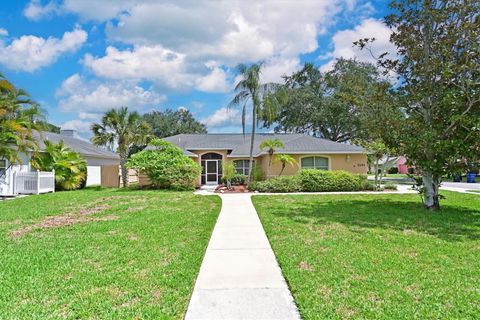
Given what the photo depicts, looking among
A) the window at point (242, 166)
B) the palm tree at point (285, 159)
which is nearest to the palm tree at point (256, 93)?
the palm tree at point (285, 159)

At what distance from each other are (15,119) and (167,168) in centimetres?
860

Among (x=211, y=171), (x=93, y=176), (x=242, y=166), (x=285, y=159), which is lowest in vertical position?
(x=93, y=176)

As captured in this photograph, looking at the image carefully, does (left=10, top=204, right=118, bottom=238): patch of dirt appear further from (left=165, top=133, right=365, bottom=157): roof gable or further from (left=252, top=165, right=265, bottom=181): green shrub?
(left=165, top=133, right=365, bottom=157): roof gable

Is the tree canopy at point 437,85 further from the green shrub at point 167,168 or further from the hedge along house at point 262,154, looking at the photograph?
the green shrub at point 167,168

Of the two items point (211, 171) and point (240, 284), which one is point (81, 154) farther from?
point (240, 284)

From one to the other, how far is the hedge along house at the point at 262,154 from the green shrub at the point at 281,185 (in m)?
3.05

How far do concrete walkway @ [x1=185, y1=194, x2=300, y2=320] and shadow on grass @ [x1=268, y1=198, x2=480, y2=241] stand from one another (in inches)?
125

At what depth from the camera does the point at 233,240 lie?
7.66 m

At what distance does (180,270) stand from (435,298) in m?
3.68

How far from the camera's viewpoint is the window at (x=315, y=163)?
23.3m

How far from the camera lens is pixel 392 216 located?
1073 cm

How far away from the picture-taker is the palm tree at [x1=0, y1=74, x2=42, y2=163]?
1608 centimetres

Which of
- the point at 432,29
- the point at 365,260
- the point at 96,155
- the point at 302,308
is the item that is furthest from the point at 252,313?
the point at 96,155

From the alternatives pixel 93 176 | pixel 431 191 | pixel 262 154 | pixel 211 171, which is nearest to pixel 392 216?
pixel 431 191
